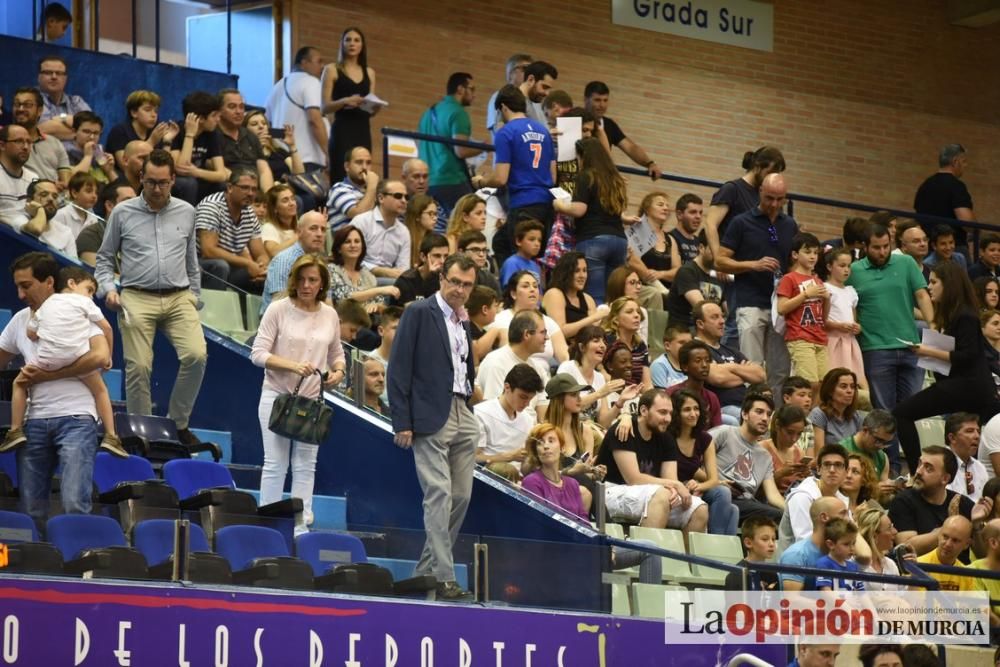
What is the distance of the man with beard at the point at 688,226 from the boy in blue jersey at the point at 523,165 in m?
1.18

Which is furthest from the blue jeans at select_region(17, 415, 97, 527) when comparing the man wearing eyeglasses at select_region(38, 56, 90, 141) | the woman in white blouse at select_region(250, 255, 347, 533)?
the man wearing eyeglasses at select_region(38, 56, 90, 141)

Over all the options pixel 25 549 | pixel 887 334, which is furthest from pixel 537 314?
pixel 25 549

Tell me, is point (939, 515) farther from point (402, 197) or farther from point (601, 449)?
point (402, 197)

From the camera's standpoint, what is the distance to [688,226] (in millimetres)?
13617

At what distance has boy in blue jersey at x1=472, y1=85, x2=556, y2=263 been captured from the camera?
41.7 ft

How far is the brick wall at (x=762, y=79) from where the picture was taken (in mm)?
16797

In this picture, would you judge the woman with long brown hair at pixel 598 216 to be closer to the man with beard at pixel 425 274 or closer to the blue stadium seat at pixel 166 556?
the man with beard at pixel 425 274

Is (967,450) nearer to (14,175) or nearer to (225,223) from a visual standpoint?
(225,223)

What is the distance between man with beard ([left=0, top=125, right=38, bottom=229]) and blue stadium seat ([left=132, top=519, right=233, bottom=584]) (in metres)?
4.27

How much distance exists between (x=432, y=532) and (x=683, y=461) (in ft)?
7.10

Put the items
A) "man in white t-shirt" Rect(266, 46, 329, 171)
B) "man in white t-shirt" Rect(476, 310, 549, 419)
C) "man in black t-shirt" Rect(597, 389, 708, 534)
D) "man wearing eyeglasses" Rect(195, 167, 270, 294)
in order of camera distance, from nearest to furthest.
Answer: "man in black t-shirt" Rect(597, 389, 708, 534) < "man in white t-shirt" Rect(476, 310, 549, 419) < "man wearing eyeglasses" Rect(195, 167, 270, 294) < "man in white t-shirt" Rect(266, 46, 329, 171)

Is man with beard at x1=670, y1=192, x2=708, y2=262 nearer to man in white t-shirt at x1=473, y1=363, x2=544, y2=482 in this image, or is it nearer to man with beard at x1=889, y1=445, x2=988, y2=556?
man with beard at x1=889, y1=445, x2=988, y2=556

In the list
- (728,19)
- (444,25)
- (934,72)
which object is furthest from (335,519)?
(934,72)

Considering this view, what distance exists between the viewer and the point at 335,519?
385 inches
